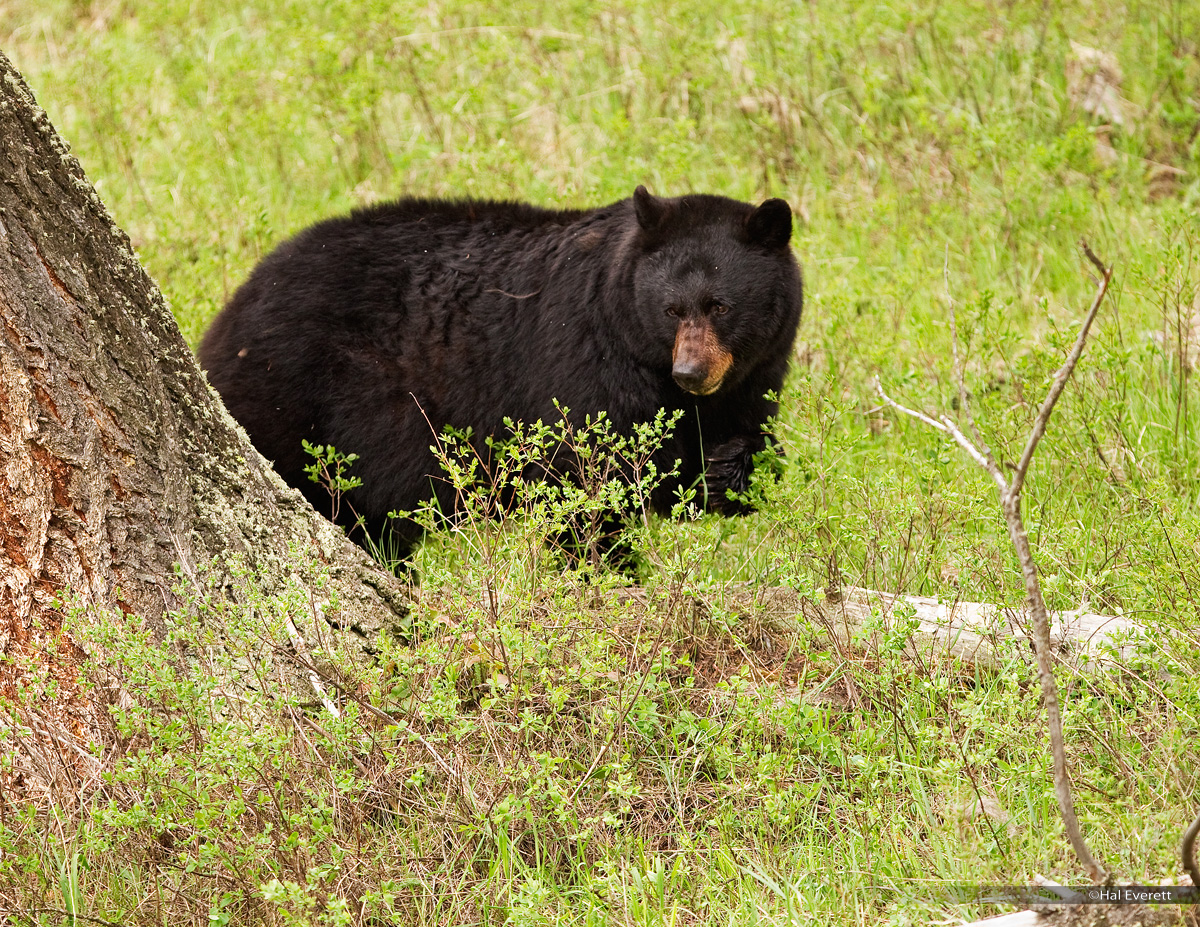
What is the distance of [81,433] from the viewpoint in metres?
2.79

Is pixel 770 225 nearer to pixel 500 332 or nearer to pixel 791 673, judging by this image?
pixel 500 332

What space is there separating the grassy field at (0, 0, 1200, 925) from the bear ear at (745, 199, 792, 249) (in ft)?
2.42

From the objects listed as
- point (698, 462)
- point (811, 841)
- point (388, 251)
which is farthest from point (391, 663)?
point (388, 251)

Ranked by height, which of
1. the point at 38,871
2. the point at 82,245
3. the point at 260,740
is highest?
the point at 82,245

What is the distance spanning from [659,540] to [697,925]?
1.43m

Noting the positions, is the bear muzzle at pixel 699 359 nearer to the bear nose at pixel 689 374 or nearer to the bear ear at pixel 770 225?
the bear nose at pixel 689 374

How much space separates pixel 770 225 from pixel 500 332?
3.73 ft

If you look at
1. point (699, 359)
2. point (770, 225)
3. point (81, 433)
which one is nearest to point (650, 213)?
point (770, 225)

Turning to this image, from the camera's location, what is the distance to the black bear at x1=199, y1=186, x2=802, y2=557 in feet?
14.4

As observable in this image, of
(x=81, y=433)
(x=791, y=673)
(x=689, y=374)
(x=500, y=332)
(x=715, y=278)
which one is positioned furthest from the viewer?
(x=500, y=332)

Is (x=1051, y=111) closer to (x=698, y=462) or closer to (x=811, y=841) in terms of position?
(x=698, y=462)

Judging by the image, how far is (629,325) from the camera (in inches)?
173

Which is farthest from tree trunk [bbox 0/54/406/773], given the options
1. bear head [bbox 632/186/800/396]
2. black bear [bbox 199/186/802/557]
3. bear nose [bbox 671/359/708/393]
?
bear head [bbox 632/186/800/396]

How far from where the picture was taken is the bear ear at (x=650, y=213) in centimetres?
435
